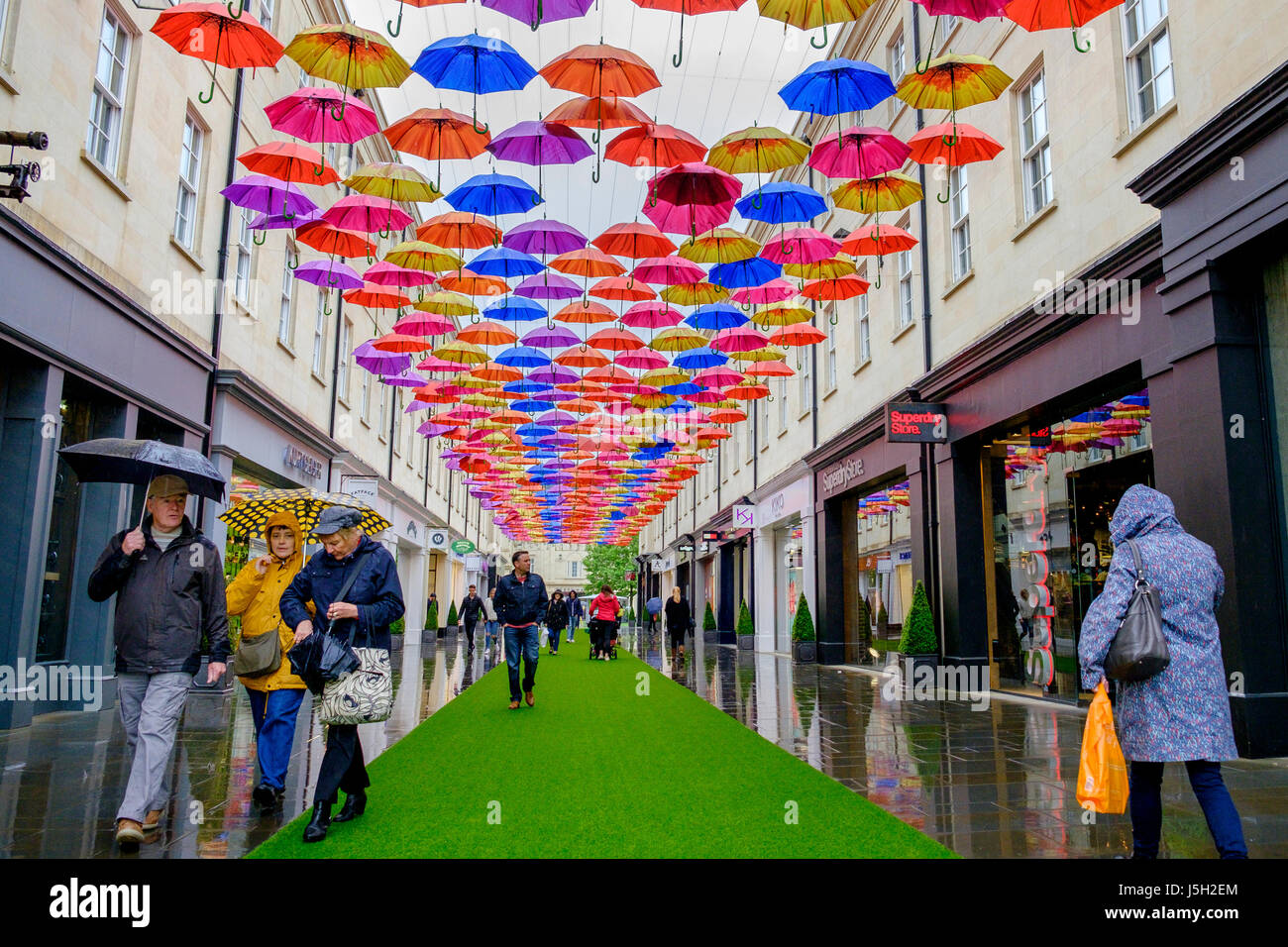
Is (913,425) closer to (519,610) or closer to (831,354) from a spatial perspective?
(519,610)

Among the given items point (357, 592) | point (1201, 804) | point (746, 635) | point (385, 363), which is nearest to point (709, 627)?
point (746, 635)

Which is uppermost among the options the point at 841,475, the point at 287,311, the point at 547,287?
the point at 287,311

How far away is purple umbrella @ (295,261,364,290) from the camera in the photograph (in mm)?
12695

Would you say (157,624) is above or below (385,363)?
below

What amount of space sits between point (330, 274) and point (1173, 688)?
11.6m

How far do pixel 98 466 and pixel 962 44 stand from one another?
13.0m

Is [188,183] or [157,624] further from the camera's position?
[188,183]

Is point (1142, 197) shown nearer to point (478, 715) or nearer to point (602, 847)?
point (602, 847)

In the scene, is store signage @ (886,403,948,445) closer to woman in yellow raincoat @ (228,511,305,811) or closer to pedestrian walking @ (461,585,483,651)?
woman in yellow raincoat @ (228,511,305,811)

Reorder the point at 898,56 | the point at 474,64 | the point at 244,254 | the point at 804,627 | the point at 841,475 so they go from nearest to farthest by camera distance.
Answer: the point at 474,64 < the point at 244,254 < the point at 898,56 < the point at 841,475 < the point at 804,627

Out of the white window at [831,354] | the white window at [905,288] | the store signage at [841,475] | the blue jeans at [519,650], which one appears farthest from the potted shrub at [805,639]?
the blue jeans at [519,650]

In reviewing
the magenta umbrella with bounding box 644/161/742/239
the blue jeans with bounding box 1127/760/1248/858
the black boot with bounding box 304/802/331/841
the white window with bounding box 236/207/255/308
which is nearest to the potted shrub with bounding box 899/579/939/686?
the magenta umbrella with bounding box 644/161/742/239

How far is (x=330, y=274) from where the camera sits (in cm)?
1274
